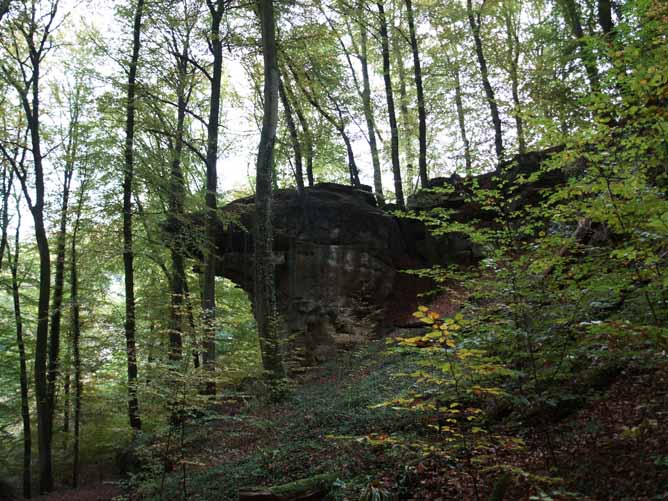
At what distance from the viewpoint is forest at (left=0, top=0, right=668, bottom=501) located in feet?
12.1

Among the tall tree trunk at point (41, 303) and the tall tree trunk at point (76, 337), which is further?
the tall tree trunk at point (76, 337)

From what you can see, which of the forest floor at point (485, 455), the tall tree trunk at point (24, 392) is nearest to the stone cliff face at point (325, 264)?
the tall tree trunk at point (24, 392)

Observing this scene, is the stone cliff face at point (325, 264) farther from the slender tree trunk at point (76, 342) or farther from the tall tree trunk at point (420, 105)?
the slender tree trunk at point (76, 342)

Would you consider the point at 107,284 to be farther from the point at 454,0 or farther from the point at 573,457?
the point at 454,0

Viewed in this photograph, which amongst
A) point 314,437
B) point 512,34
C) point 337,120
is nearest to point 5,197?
point 337,120

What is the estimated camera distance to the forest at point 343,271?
145 inches

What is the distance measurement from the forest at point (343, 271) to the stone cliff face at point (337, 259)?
94mm

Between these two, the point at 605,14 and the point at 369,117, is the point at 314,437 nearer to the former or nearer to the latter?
the point at 605,14

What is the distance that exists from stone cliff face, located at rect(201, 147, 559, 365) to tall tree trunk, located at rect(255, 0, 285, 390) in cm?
357

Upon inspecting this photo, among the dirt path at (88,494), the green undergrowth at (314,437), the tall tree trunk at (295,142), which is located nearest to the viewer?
the green undergrowth at (314,437)

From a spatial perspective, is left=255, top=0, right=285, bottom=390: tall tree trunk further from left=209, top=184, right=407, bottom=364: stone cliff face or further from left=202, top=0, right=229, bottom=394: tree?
left=209, top=184, right=407, bottom=364: stone cliff face

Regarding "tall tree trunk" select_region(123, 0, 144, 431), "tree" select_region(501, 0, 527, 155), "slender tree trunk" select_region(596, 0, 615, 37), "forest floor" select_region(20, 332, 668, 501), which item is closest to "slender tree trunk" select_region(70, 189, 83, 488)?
"tall tree trunk" select_region(123, 0, 144, 431)

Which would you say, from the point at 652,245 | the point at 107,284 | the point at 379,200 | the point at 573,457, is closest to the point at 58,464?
the point at 107,284

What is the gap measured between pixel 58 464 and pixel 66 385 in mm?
3573
